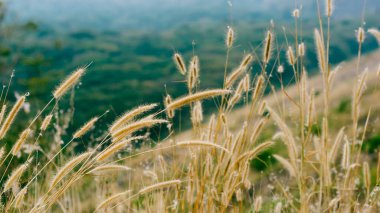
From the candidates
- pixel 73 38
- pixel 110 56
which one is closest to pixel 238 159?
pixel 110 56

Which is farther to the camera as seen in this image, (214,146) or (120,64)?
(120,64)

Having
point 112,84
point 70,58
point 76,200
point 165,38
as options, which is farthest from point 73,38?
point 76,200

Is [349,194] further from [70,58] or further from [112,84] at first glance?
[70,58]

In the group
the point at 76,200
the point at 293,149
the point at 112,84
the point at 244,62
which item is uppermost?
the point at 244,62

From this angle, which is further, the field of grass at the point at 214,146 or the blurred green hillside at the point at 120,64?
the blurred green hillside at the point at 120,64

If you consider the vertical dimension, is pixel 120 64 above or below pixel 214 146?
below

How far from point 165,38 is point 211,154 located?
649ft

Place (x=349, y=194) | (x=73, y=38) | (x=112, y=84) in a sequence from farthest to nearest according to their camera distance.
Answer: (x=73, y=38)
(x=112, y=84)
(x=349, y=194)

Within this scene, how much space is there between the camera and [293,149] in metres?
3.02

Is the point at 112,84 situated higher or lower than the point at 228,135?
lower

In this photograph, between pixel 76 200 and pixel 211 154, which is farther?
pixel 76 200

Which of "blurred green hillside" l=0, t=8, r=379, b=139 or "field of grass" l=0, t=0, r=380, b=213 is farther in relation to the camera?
"blurred green hillside" l=0, t=8, r=379, b=139

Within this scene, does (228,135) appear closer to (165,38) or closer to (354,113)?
(354,113)

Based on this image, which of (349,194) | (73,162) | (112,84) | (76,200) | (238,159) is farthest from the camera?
(112,84)
